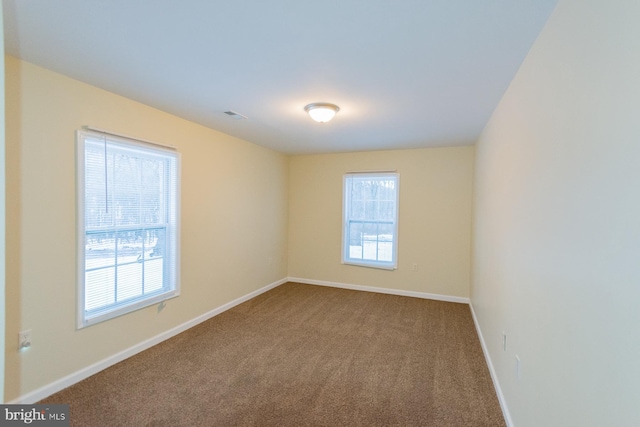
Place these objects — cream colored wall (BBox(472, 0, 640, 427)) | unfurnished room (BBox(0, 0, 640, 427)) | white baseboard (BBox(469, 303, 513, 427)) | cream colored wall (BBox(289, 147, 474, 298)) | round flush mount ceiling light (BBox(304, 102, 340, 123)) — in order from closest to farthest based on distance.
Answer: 1. cream colored wall (BBox(472, 0, 640, 427))
2. unfurnished room (BBox(0, 0, 640, 427))
3. white baseboard (BBox(469, 303, 513, 427))
4. round flush mount ceiling light (BBox(304, 102, 340, 123))
5. cream colored wall (BBox(289, 147, 474, 298))

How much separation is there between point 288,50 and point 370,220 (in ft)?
11.7

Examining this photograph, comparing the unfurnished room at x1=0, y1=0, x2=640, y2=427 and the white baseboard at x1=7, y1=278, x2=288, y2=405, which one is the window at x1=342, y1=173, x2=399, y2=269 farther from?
the white baseboard at x1=7, y1=278, x2=288, y2=405

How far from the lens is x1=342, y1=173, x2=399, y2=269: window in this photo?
484 cm

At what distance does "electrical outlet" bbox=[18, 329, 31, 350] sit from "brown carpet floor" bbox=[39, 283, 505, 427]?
1.44 ft

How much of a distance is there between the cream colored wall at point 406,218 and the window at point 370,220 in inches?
4.4

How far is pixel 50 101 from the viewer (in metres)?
2.12

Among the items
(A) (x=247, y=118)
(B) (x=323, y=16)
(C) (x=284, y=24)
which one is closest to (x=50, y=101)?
(A) (x=247, y=118)

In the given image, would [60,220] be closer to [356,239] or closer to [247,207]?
[247,207]

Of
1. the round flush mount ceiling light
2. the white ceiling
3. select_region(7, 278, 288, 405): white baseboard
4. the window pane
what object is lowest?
select_region(7, 278, 288, 405): white baseboard

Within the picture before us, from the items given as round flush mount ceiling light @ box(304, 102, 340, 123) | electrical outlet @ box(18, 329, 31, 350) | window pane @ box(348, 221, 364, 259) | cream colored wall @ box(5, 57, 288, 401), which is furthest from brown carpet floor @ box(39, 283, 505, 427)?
round flush mount ceiling light @ box(304, 102, 340, 123)

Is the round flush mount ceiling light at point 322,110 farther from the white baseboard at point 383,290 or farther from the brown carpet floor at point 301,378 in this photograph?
the white baseboard at point 383,290

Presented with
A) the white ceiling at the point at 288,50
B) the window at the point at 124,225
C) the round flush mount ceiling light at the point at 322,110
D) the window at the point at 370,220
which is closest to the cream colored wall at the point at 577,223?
the white ceiling at the point at 288,50

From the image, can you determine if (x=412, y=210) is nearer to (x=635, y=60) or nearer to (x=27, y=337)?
(x=635, y=60)

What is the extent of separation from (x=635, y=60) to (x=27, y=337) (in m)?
3.39
